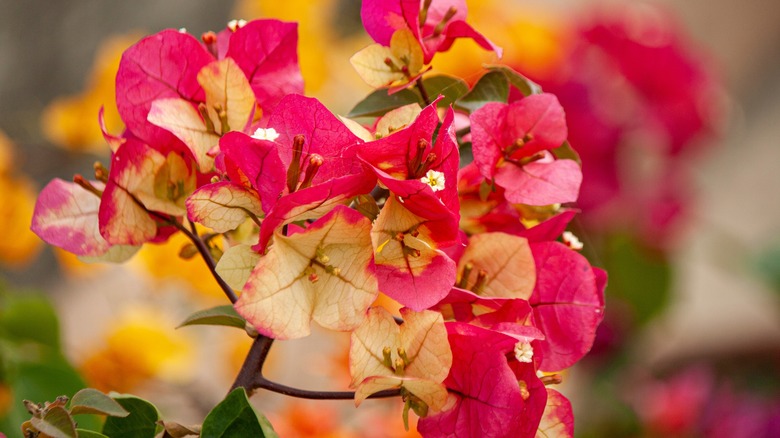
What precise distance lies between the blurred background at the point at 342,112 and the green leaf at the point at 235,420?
0.31 metres

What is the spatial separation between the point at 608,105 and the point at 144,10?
705 mm

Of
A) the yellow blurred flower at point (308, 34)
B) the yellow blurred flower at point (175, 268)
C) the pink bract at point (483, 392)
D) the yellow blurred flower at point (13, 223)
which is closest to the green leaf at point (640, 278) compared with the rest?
the yellow blurred flower at point (308, 34)

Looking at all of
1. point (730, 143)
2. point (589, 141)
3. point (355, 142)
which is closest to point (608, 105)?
point (589, 141)

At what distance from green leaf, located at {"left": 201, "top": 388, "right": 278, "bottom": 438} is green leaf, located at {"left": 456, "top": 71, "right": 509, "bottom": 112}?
0.17 meters

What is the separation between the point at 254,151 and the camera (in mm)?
293

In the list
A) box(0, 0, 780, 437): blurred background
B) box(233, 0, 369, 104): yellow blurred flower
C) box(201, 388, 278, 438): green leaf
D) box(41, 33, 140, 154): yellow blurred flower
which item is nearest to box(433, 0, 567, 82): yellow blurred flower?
box(0, 0, 780, 437): blurred background

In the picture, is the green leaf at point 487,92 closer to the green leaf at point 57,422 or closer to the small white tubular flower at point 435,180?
the small white tubular flower at point 435,180

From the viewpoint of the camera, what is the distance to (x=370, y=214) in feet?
1.01

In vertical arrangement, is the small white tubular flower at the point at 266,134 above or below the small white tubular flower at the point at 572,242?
above

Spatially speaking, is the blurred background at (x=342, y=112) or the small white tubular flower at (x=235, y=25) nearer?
the small white tubular flower at (x=235, y=25)

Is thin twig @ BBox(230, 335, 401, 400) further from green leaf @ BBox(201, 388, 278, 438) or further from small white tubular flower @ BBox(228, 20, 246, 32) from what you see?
small white tubular flower @ BBox(228, 20, 246, 32)

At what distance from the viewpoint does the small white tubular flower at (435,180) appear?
292mm

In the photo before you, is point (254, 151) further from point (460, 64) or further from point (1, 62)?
point (1, 62)

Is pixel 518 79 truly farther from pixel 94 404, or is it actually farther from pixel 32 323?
pixel 32 323
